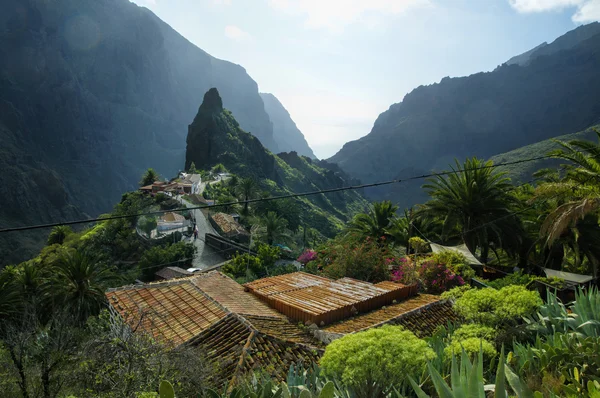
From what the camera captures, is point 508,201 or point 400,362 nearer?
point 400,362

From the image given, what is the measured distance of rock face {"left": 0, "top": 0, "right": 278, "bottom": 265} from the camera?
93.1 meters

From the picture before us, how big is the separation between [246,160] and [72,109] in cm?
7575

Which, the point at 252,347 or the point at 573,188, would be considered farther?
the point at 573,188

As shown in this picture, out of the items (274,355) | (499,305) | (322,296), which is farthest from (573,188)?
(274,355)

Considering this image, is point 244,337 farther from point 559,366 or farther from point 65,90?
point 65,90

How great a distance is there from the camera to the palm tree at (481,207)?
18.4 metres

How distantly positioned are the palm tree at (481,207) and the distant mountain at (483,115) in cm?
11097

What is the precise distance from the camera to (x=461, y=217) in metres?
19.2

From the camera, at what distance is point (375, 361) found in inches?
207

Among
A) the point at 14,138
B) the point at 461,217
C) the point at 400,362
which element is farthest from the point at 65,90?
the point at 400,362

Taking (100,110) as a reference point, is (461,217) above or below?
below

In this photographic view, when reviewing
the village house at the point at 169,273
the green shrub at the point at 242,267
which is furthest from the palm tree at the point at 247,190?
the green shrub at the point at 242,267

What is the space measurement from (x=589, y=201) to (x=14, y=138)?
407ft

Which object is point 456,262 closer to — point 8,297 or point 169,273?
point 8,297
